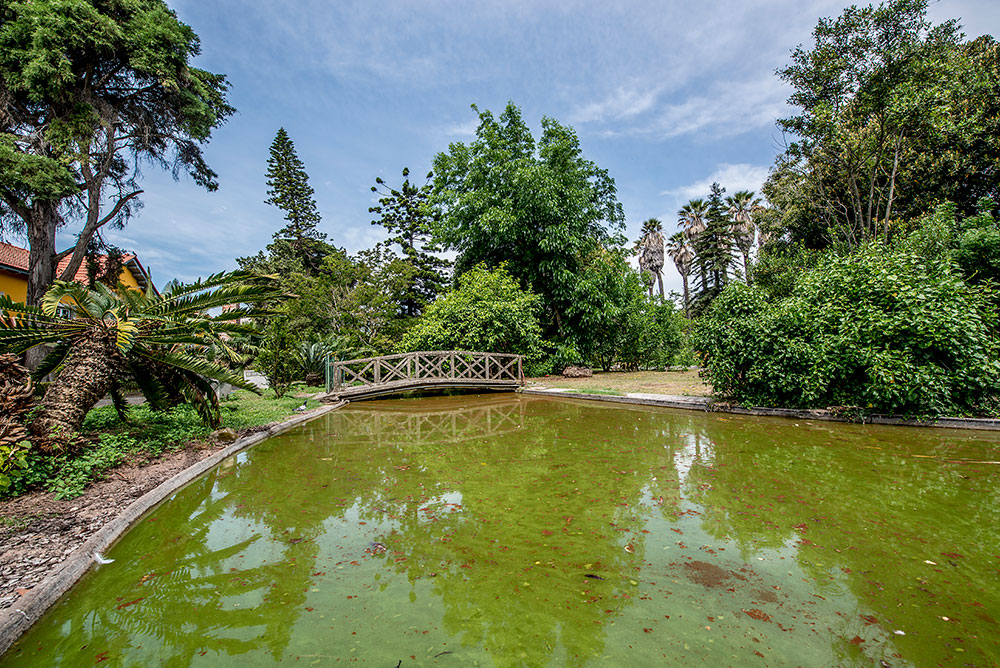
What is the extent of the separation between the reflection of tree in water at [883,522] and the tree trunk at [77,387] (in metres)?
6.75

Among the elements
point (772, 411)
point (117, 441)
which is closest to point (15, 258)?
point (117, 441)

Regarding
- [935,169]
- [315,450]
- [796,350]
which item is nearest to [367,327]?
[315,450]

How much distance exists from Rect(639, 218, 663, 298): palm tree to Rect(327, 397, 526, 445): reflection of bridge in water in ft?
117

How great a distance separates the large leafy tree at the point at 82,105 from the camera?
36.6 ft

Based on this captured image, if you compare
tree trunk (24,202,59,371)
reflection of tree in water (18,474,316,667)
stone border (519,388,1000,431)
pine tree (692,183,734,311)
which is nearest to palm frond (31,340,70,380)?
reflection of tree in water (18,474,316,667)

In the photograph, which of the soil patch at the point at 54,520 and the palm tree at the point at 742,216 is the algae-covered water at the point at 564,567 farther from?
the palm tree at the point at 742,216

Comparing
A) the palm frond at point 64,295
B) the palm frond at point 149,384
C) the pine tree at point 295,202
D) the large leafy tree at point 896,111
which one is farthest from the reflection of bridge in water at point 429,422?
the pine tree at point 295,202

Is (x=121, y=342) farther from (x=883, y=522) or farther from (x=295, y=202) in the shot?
(x=295, y=202)

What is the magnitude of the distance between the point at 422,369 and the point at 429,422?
17.3 feet

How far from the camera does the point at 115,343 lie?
5945 millimetres

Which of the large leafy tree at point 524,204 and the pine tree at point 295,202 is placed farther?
the pine tree at point 295,202

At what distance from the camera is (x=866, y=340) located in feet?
24.8

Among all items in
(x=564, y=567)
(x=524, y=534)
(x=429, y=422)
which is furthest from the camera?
(x=429, y=422)

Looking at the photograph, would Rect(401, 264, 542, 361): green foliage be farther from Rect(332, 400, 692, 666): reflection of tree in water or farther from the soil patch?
the soil patch
